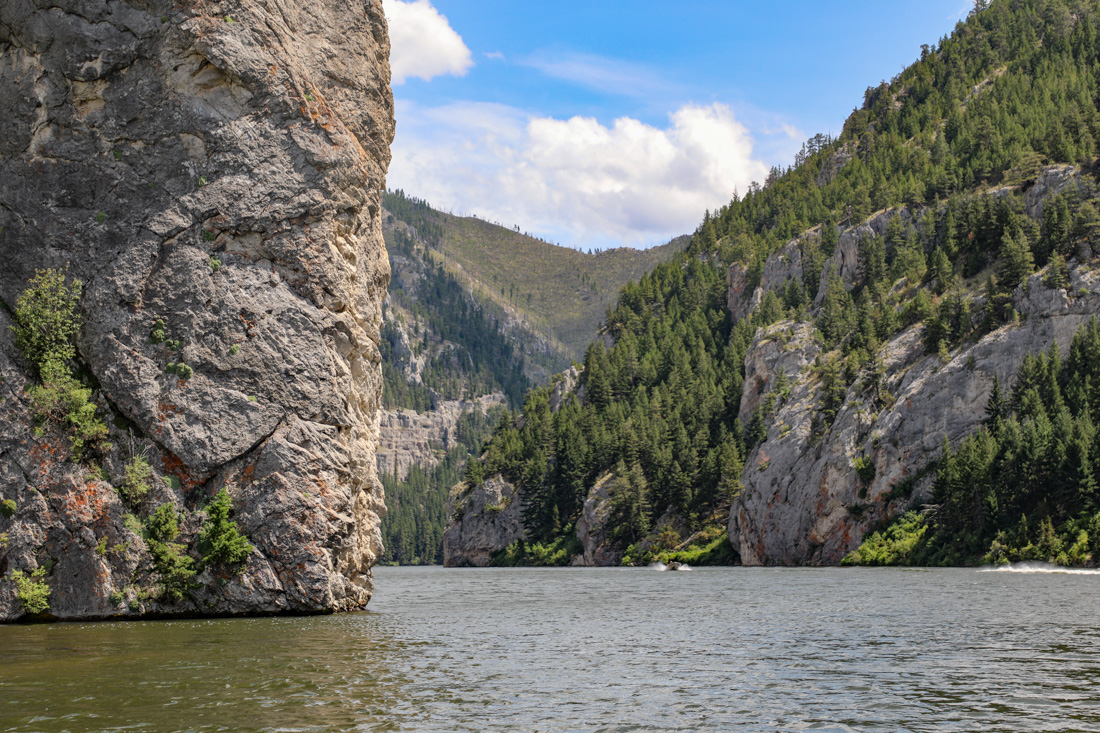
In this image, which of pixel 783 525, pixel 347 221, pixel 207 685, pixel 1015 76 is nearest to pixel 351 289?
pixel 347 221

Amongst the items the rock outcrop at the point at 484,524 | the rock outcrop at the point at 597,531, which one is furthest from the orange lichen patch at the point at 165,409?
the rock outcrop at the point at 484,524

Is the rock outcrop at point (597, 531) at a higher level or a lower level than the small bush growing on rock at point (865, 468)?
lower

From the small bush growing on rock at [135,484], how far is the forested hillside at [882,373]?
76774 millimetres

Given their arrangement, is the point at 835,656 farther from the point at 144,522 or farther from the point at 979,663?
the point at 144,522

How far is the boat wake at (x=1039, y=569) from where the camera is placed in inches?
2820

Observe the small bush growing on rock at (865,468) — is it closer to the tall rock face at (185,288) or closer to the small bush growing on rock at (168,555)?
the tall rock face at (185,288)

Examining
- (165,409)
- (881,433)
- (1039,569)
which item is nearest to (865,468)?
(881,433)

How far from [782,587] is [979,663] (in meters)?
39.3

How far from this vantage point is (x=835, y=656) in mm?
29281

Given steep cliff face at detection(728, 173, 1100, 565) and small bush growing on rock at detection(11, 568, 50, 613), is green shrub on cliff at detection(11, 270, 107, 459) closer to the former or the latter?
small bush growing on rock at detection(11, 568, 50, 613)

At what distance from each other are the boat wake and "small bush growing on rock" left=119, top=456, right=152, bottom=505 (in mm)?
67290

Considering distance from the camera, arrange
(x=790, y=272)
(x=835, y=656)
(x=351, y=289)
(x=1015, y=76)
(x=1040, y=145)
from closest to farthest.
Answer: (x=835, y=656)
(x=351, y=289)
(x=1040, y=145)
(x=790, y=272)
(x=1015, y=76)

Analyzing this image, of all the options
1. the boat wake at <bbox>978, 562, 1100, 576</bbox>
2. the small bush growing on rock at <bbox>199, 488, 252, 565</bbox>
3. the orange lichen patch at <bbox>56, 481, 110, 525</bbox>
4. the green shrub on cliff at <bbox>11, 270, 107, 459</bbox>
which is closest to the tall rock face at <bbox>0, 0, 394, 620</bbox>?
the orange lichen patch at <bbox>56, 481, 110, 525</bbox>

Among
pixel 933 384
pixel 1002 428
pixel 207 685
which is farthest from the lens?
pixel 933 384
